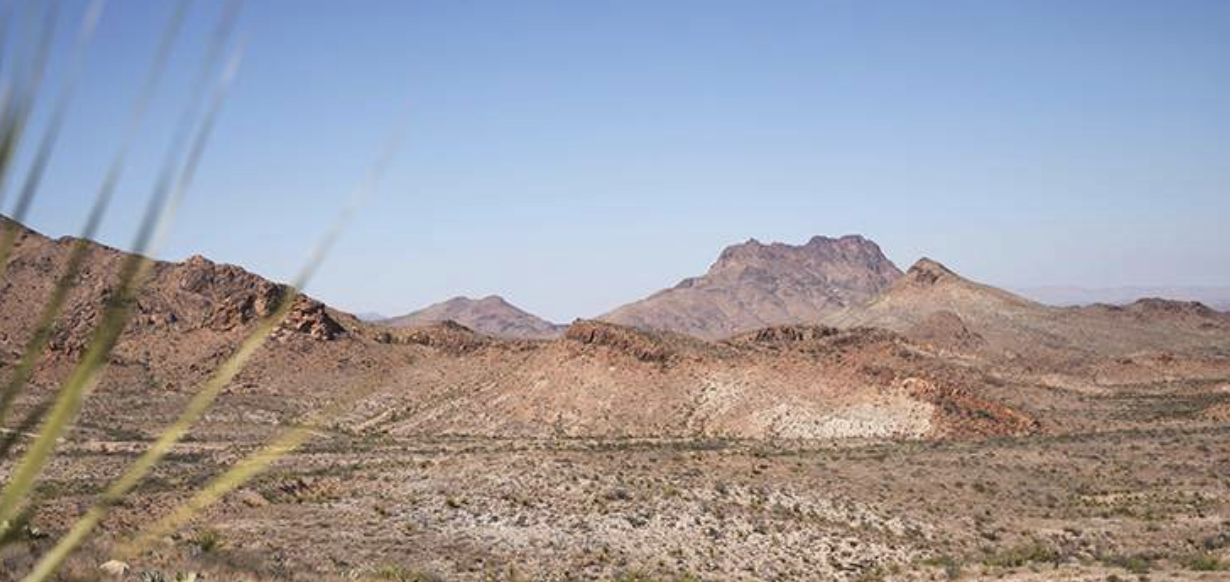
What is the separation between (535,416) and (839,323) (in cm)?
6993

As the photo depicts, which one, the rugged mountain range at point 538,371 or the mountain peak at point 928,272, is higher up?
the mountain peak at point 928,272

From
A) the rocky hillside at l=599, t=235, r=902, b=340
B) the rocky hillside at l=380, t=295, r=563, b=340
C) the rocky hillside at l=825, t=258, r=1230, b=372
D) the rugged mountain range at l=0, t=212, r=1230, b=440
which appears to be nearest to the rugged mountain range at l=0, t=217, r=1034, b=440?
the rugged mountain range at l=0, t=212, r=1230, b=440

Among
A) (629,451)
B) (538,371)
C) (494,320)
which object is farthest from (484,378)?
(494,320)

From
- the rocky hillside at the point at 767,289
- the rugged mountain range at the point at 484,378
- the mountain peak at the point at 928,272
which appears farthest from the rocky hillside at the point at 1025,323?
the rocky hillside at the point at 767,289

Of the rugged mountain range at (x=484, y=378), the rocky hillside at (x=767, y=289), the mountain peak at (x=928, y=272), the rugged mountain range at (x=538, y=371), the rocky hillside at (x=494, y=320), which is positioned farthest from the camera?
the rocky hillside at (x=494, y=320)

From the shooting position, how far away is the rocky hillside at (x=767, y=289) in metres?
152

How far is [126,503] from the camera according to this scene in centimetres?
1905

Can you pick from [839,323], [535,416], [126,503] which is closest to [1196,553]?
[126,503]

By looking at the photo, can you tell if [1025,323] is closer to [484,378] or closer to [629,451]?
[484,378]

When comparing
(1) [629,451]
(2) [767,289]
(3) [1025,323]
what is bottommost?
(1) [629,451]

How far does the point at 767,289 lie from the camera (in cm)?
16500

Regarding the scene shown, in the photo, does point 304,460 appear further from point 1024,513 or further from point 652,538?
point 1024,513

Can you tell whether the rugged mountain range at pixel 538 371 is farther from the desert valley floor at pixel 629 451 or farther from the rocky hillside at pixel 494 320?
→ the rocky hillside at pixel 494 320

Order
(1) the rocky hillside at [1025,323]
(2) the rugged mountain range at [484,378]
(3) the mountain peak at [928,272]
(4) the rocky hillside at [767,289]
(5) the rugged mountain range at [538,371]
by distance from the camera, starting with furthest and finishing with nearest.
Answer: (4) the rocky hillside at [767,289] < (3) the mountain peak at [928,272] < (1) the rocky hillside at [1025,323] < (5) the rugged mountain range at [538,371] < (2) the rugged mountain range at [484,378]
